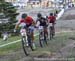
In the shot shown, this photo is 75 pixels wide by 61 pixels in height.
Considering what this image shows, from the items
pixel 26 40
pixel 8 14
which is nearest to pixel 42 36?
pixel 26 40

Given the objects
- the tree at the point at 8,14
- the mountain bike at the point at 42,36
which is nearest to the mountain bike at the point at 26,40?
the mountain bike at the point at 42,36

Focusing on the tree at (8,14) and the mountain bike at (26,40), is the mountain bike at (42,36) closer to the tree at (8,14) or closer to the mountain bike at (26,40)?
the mountain bike at (26,40)

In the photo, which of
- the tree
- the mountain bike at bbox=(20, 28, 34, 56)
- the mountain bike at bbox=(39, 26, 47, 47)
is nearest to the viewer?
the mountain bike at bbox=(20, 28, 34, 56)

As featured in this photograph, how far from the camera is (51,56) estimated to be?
53.9ft

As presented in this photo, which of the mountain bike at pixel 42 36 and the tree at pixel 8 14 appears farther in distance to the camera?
the tree at pixel 8 14

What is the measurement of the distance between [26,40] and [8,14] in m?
17.1

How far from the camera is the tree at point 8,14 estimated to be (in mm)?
32831

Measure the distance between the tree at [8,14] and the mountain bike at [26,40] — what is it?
48.4 ft

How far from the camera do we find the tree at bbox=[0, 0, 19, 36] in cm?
3283

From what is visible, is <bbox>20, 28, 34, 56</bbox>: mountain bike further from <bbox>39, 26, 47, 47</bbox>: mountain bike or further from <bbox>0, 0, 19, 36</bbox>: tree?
<bbox>0, 0, 19, 36</bbox>: tree

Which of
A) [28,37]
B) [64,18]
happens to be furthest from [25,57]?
[64,18]

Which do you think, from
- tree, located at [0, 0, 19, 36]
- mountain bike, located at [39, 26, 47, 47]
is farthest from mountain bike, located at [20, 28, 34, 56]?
tree, located at [0, 0, 19, 36]

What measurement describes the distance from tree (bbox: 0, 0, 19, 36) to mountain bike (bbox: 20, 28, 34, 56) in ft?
48.4

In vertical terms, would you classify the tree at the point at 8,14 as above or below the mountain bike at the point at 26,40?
below
